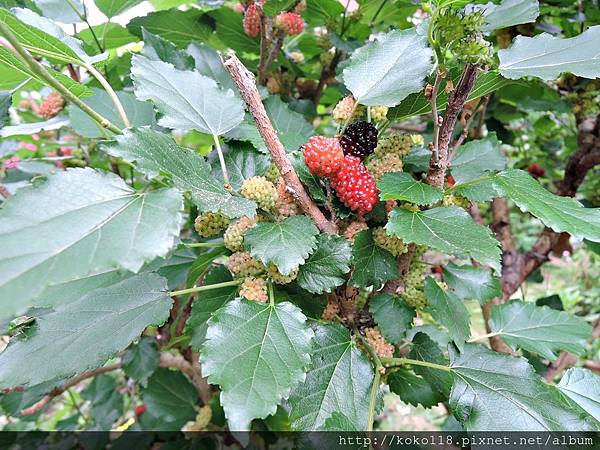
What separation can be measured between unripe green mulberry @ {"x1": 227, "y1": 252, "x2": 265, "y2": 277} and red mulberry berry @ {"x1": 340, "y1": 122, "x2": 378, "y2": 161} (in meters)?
0.15

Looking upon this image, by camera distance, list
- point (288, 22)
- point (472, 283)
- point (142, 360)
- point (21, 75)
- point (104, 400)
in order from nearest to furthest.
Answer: point (21, 75)
point (472, 283)
point (288, 22)
point (142, 360)
point (104, 400)

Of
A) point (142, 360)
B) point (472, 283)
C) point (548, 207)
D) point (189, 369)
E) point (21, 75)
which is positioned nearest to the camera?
point (548, 207)

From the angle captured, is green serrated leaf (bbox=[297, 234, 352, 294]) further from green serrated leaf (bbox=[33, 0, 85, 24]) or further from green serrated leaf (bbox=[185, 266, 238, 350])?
green serrated leaf (bbox=[33, 0, 85, 24])

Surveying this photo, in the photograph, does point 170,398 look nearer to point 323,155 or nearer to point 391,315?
point 391,315

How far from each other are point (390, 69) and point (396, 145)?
88 millimetres

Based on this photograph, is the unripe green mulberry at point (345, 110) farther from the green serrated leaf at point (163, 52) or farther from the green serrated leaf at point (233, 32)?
the green serrated leaf at point (233, 32)

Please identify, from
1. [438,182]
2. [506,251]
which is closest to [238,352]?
→ [438,182]

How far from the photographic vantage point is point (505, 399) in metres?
0.46

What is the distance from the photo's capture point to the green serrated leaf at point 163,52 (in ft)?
2.00

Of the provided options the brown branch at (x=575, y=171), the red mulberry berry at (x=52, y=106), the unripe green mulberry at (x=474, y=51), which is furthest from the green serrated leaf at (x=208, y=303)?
the brown branch at (x=575, y=171)

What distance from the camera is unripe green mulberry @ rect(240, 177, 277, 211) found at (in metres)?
0.46

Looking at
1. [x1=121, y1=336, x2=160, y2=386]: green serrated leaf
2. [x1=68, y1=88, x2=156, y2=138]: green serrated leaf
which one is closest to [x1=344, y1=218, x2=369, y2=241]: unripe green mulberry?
[x1=68, y1=88, x2=156, y2=138]: green serrated leaf

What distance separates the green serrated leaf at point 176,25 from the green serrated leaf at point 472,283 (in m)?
0.61

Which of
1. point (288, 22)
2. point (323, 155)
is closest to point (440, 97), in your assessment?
point (323, 155)
